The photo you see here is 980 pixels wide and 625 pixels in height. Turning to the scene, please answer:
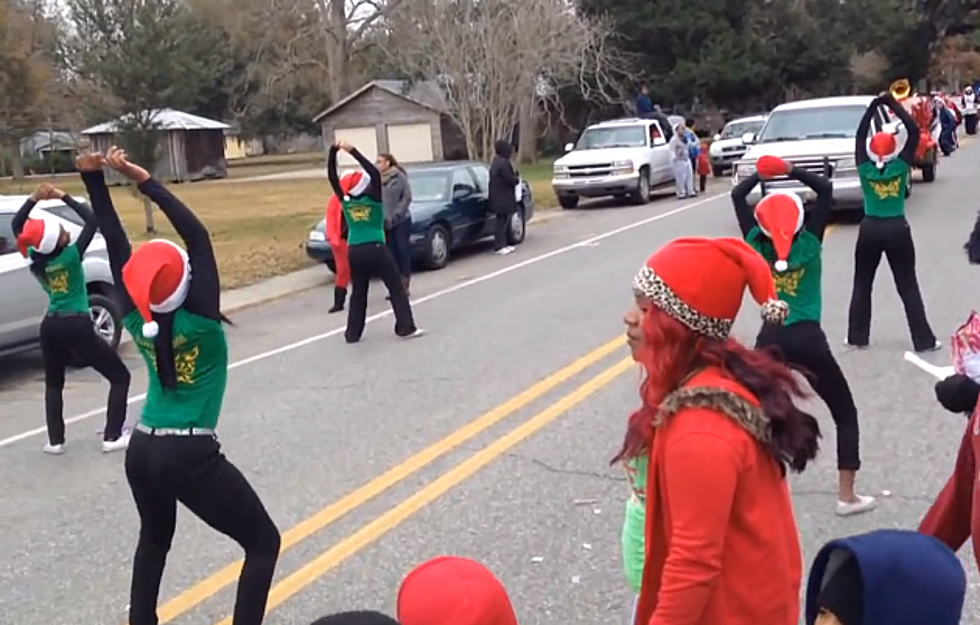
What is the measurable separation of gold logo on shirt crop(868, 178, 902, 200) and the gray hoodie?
6604mm

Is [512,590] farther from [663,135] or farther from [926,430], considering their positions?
[663,135]

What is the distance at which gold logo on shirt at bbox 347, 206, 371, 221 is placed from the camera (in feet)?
37.2

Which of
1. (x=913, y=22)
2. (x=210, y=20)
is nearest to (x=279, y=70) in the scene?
(x=210, y=20)

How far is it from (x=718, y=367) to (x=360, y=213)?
8.92 meters

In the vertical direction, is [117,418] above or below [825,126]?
below

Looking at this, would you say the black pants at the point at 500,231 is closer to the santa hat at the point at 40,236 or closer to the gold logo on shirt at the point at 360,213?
the gold logo on shirt at the point at 360,213

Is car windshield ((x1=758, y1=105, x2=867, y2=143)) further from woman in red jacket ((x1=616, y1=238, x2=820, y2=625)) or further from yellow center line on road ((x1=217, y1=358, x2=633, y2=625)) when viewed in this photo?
woman in red jacket ((x1=616, y1=238, x2=820, y2=625))

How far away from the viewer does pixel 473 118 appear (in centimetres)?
3219

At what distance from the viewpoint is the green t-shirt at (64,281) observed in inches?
324

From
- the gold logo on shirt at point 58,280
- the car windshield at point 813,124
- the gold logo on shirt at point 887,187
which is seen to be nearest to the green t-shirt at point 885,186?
the gold logo on shirt at point 887,187

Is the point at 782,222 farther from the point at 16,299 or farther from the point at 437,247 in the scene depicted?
the point at 437,247

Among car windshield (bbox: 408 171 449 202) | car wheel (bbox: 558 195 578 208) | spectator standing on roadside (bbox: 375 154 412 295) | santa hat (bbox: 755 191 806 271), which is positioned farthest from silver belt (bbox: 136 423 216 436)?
car wheel (bbox: 558 195 578 208)

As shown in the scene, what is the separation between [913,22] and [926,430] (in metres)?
48.9

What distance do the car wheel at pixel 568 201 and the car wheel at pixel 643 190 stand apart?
1226 millimetres
